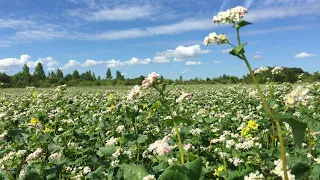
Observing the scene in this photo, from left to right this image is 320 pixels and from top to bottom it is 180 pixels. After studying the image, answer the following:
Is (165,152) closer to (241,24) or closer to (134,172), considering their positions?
(134,172)

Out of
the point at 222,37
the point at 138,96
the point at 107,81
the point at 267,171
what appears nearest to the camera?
the point at 222,37

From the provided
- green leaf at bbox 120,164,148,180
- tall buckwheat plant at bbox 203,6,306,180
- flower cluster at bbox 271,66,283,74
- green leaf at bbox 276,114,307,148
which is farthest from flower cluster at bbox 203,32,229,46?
flower cluster at bbox 271,66,283,74

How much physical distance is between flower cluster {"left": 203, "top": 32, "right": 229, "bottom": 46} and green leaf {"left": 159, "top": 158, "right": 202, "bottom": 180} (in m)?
0.77

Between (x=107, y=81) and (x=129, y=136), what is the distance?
46.9 metres

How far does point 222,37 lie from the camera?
6.82ft

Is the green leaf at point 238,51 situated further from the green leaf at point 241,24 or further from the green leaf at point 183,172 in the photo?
the green leaf at point 183,172

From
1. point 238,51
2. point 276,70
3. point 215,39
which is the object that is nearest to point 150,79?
point 215,39

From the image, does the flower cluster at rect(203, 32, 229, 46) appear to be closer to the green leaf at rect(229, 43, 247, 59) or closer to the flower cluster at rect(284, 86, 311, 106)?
the green leaf at rect(229, 43, 247, 59)

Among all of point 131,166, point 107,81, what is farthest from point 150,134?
point 107,81

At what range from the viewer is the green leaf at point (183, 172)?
73.2 inches

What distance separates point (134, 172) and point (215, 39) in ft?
4.01

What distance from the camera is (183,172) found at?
189cm

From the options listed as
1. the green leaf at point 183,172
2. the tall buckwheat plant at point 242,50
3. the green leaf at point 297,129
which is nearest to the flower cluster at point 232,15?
the tall buckwheat plant at point 242,50

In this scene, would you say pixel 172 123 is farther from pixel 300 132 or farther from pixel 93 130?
pixel 93 130
